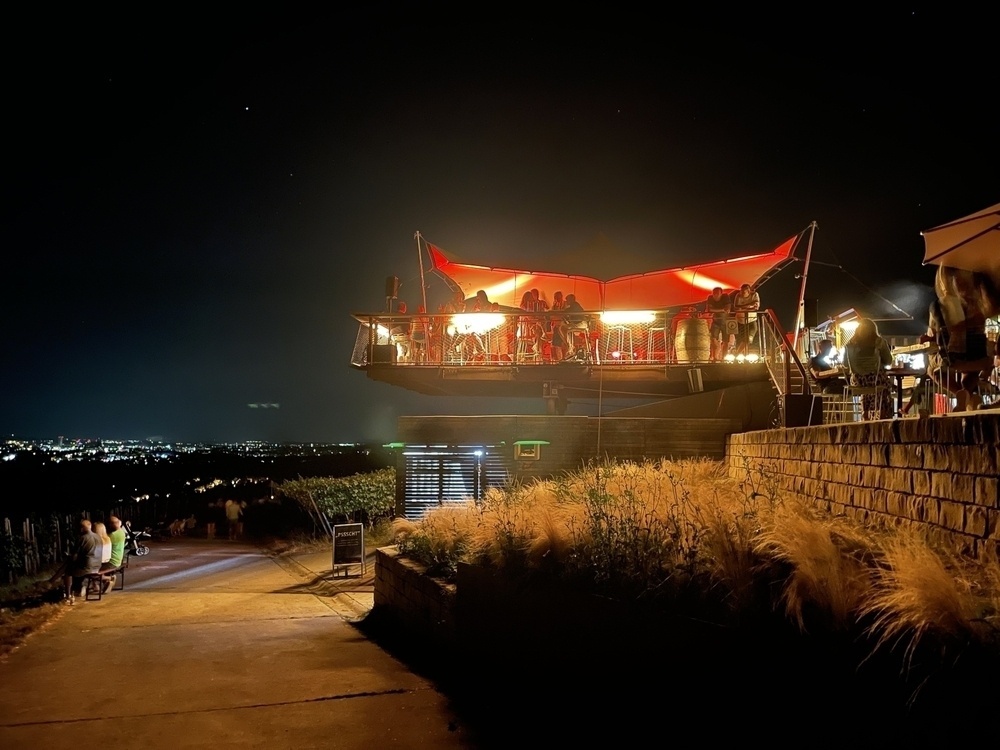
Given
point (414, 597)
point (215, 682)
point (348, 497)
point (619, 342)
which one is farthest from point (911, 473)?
point (348, 497)

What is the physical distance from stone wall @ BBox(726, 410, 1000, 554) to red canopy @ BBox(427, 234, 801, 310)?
10.2 m

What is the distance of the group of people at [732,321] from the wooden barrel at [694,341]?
0.60 ft

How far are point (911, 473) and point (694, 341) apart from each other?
992cm

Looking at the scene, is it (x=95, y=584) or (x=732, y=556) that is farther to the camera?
(x=95, y=584)

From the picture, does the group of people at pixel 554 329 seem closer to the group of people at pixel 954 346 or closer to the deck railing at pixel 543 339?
the deck railing at pixel 543 339

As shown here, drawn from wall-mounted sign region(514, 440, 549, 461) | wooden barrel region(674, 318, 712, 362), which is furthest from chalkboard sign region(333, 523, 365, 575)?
wooden barrel region(674, 318, 712, 362)

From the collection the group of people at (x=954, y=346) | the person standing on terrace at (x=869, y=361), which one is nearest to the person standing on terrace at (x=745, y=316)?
the person standing on terrace at (x=869, y=361)

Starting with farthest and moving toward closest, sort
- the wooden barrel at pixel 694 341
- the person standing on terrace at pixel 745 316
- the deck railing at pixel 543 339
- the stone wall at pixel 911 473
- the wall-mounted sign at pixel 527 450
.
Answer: the deck railing at pixel 543 339 → the wooden barrel at pixel 694 341 → the person standing on terrace at pixel 745 316 → the wall-mounted sign at pixel 527 450 → the stone wall at pixel 911 473

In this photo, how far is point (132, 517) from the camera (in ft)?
86.0

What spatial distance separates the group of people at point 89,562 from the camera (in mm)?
13617

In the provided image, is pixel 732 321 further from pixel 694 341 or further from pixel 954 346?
pixel 954 346

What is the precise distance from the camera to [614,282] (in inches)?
808

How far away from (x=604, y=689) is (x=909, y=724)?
2.87 meters

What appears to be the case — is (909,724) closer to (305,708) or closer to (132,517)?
(305,708)
